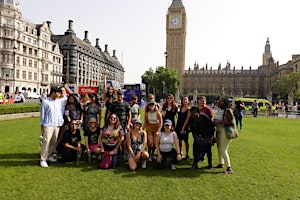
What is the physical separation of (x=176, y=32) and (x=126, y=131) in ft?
335

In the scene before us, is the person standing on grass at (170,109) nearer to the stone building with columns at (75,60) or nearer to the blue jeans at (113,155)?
the blue jeans at (113,155)

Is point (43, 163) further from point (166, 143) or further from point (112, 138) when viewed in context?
point (166, 143)

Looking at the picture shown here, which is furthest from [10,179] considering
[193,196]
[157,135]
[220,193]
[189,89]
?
[189,89]

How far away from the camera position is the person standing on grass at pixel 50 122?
6160 mm

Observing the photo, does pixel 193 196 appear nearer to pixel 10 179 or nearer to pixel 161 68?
pixel 10 179

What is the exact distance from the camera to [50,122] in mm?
6246

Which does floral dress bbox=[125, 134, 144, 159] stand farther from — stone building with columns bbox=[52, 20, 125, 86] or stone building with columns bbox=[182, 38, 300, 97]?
stone building with columns bbox=[182, 38, 300, 97]

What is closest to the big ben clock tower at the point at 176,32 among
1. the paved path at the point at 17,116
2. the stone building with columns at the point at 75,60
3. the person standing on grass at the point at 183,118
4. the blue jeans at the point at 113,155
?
the stone building with columns at the point at 75,60

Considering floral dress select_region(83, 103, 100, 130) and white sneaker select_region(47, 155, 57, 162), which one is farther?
floral dress select_region(83, 103, 100, 130)

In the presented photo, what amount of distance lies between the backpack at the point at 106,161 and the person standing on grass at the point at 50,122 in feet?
4.78

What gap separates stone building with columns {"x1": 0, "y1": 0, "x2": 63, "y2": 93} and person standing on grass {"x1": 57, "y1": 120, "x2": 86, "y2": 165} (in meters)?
37.4

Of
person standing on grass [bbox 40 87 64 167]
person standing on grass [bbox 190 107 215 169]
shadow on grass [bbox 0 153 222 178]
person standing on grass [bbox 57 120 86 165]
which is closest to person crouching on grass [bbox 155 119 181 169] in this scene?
shadow on grass [bbox 0 153 222 178]

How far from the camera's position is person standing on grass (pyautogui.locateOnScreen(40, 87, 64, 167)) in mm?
6160

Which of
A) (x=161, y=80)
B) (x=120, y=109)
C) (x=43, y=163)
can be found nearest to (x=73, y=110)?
(x=120, y=109)
